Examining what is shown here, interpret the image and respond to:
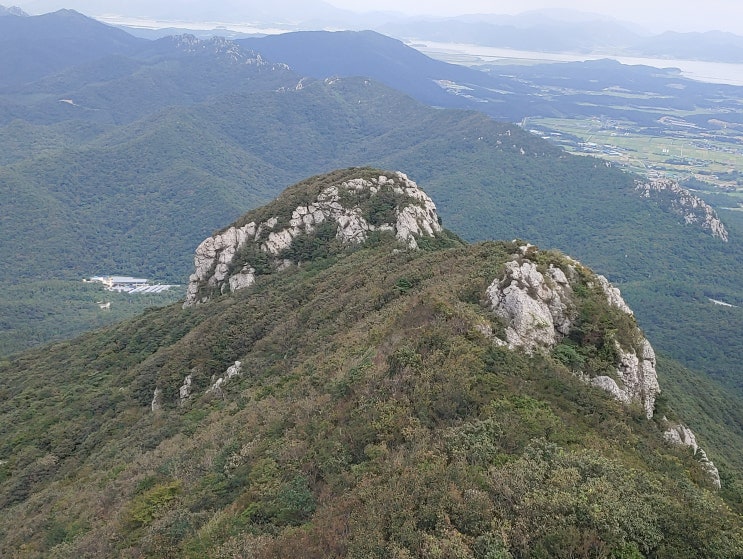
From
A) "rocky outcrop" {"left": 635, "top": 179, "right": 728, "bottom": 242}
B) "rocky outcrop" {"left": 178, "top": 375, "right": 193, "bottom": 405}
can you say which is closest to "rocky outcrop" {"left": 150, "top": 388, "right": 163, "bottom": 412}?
"rocky outcrop" {"left": 178, "top": 375, "right": 193, "bottom": 405}

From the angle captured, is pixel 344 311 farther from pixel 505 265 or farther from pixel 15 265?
pixel 15 265

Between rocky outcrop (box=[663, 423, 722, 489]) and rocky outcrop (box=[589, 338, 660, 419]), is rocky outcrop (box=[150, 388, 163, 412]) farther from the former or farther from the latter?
rocky outcrop (box=[663, 423, 722, 489])

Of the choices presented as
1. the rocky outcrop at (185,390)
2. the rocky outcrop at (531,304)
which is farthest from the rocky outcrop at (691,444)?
the rocky outcrop at (185,390)

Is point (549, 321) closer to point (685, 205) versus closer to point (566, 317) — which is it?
point (566, 317)

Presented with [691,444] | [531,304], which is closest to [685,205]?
[691,444]

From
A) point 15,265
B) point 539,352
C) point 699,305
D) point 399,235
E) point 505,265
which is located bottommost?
point 15,265

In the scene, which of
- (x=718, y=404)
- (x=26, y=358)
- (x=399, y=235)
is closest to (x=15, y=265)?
(x=26, y=358)
